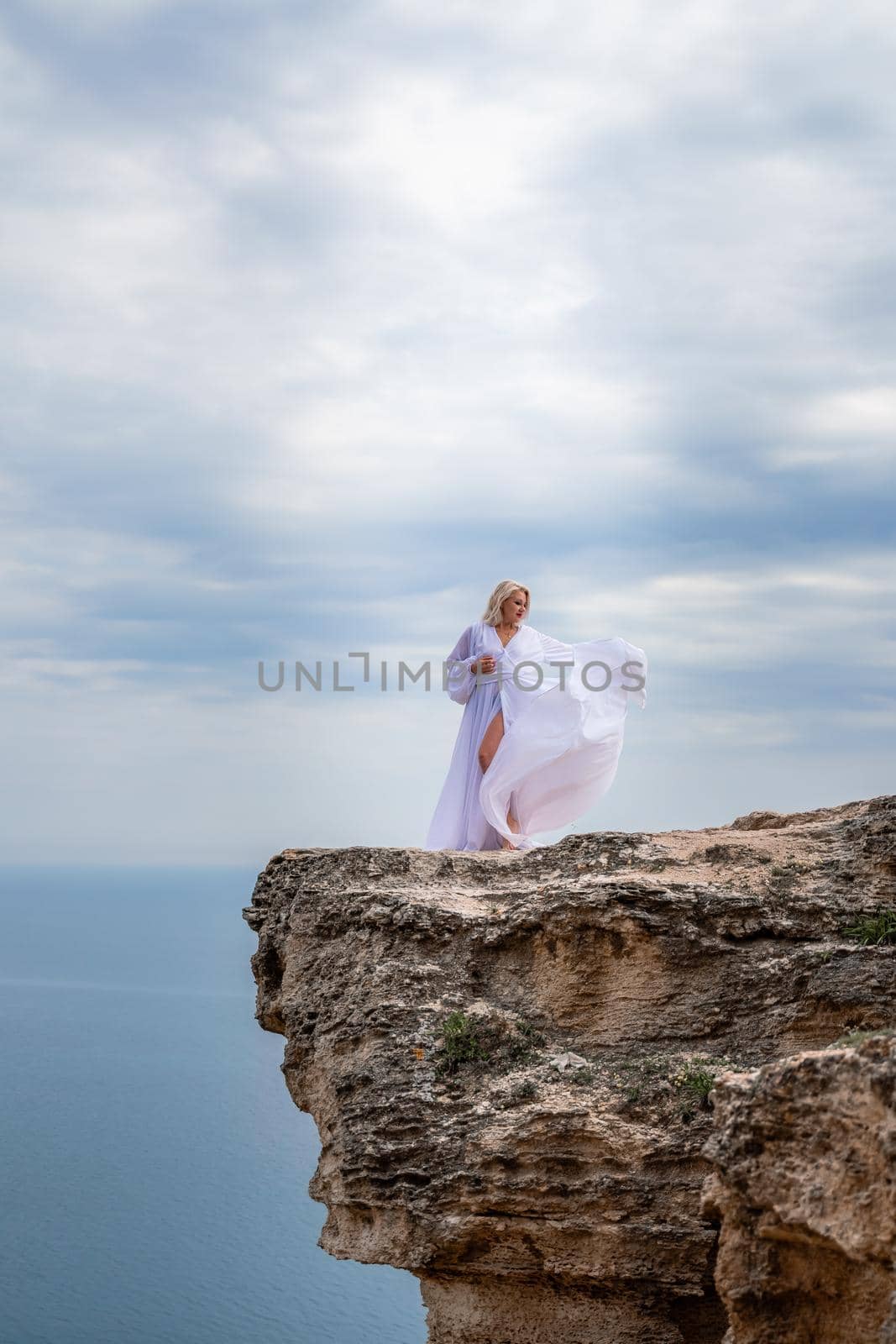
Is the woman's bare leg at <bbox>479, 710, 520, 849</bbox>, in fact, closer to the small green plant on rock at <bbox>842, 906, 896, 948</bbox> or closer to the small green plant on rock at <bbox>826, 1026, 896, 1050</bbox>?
the small green plant on rock at <bbox>842, 906, 896, 948</bbox>

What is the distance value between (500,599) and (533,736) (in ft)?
4.96

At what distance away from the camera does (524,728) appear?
484 inches

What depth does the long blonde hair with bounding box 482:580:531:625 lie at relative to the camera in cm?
1285

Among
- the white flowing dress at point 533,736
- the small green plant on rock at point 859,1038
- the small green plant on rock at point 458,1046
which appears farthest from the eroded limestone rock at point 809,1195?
the white flowing dress at point 533,736

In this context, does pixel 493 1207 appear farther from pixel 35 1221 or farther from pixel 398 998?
pixel 35 1221

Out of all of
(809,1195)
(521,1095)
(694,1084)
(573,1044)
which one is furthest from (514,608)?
(809,1195)

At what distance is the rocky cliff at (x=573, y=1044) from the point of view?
7.54 metres

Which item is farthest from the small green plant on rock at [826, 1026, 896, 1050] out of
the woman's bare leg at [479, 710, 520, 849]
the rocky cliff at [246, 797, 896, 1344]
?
the woman's bare leg at [479, 710, 520, 849]

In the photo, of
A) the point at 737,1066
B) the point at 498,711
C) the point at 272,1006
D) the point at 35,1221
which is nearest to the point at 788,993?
the point at 737,1066

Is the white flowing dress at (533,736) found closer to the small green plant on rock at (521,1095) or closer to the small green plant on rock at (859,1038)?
the small green plant on rock at (521,1095)

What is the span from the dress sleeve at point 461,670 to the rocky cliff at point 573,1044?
142 inches

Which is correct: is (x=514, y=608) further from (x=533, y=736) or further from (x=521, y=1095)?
(x=521, y=1095)

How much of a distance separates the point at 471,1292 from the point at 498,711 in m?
5.79

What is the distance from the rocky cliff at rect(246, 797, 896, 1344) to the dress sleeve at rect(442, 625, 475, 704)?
360 cm
